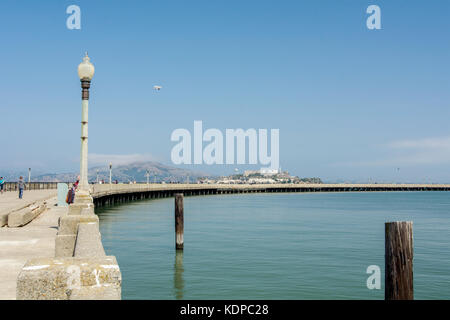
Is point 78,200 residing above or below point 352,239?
above

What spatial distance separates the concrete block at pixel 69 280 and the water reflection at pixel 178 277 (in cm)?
1318

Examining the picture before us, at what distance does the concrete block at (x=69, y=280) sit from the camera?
481 centimetres

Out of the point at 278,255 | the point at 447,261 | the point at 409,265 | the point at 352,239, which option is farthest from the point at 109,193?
the point at 409,265

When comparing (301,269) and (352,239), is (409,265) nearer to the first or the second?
(301,269)

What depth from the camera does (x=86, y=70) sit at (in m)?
19.4

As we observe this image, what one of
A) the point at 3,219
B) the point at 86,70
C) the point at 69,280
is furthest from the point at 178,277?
the point at 69,280

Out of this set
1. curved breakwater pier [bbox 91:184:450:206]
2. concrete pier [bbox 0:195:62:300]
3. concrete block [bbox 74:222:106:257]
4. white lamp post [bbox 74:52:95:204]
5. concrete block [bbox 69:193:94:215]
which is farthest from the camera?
curved breakwater pier [bbox 91:184:450:206]

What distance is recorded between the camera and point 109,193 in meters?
69.5

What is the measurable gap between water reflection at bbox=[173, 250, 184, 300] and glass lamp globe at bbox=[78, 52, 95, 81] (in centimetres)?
879

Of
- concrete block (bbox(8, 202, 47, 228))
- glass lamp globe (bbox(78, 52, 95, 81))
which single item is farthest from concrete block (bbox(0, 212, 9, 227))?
glass lamp globe (bbox(78, 52, 95, 81))

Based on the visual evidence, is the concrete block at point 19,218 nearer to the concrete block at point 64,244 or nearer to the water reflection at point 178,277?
the water reflection at point 178,277

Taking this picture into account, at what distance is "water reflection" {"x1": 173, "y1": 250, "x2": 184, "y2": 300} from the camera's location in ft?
60.5

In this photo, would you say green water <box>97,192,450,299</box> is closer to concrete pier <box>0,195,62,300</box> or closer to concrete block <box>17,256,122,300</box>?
concrete pier <box>0,195,62,300</box>
